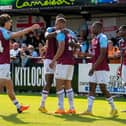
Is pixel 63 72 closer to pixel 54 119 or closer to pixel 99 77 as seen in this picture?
pixel 99 77

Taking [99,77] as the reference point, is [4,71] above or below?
above

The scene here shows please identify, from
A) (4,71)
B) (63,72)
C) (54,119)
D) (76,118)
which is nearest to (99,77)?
(63,72)

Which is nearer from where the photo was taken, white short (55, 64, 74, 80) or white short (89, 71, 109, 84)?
white short (89, 71, 109, 84)

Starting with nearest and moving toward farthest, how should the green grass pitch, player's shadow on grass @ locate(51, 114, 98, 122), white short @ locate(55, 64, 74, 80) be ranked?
the green grass pitch < player's shadow on grass @ locate(51, 114, 98, 122) < white short @ locate(55, 64, 74, 80)

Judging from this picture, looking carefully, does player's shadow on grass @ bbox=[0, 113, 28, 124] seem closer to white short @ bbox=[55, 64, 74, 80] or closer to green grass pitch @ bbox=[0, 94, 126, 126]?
green grass pitch @ bbox=[0, 94, 126, 126]

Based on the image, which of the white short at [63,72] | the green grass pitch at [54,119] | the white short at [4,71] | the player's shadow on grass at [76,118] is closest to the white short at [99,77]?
the white short at [63,72]

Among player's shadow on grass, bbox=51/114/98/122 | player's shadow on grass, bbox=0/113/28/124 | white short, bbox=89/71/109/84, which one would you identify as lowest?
player's shadow on grass, bbox=51/114/98/122

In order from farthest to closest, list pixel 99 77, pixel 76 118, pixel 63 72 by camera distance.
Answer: pixel 63 72 → pixel 99 77 → pixel 76 118

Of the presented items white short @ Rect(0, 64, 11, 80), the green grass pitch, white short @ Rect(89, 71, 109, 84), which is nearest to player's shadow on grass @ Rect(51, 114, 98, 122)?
the green grass pitch

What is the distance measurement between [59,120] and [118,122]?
1247 mm

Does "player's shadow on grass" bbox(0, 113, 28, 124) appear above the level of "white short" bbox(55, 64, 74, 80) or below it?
below

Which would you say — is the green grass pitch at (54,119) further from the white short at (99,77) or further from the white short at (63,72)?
the white short at (63,72)

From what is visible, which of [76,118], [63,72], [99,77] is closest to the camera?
[76,118]

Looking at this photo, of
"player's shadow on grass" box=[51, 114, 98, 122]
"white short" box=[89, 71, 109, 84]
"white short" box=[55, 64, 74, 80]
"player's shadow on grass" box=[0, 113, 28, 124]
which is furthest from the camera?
"white short" box=[55, 64, 74, 80]
